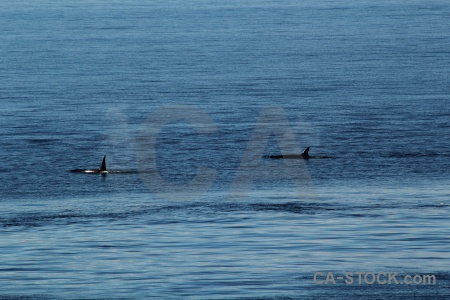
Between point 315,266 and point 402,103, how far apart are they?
34.2 meters

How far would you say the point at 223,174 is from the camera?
42.6 metres

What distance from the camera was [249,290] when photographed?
91.5ft

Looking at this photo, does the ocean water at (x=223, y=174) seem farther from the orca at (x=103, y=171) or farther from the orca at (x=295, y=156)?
the orca at (x=295, y=156)

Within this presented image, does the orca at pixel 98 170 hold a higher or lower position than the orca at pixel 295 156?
lower

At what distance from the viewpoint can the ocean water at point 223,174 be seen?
97.1 feet

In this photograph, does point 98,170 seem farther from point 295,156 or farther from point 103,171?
point 295,156

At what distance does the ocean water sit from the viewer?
29.6 metres

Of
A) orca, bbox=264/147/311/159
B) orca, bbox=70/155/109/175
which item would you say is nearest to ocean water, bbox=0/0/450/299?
orca, bbox=70/155/109/175

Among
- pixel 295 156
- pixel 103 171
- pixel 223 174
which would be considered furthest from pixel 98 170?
pixel 295 156

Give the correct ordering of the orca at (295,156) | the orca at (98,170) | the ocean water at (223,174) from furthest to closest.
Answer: the orca at (295,156) < the orca at (98,170) < the ocean water at (223,174)

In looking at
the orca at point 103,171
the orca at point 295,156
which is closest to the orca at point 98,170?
the orca at point 103,171

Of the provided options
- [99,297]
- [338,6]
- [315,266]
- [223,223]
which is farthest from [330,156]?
[338,6]

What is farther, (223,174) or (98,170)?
(98,170)

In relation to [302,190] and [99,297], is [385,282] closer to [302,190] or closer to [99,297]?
[99,297]
